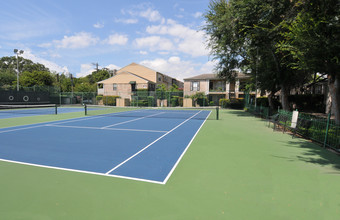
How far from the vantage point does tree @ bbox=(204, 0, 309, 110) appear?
1338 cm

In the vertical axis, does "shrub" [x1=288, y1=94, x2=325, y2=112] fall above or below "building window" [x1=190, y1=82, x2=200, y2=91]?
below

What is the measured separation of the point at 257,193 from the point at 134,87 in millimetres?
47237

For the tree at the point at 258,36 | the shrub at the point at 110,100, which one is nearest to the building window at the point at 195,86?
the shrub at the point at 110,100

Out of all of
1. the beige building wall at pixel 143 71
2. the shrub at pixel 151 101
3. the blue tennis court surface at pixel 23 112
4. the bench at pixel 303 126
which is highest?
the beige building wall at pixel 143 71

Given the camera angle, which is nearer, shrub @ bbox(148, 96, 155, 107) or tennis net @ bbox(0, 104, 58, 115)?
tennis net @ bbox(0, 104, 58, 115)

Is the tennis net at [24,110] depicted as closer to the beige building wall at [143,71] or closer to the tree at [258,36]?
the tree at [258,36]

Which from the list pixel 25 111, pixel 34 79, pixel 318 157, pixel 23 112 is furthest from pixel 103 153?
pixel 34 79

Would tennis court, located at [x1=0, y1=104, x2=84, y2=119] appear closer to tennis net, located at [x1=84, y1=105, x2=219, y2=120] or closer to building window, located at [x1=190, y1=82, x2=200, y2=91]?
tennis net, located at [x1=84, y1=105, x2=219, y2=120]

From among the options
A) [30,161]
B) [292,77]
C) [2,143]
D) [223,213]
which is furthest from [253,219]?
[292,77]

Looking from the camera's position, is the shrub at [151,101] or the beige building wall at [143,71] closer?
the shrub at [151,101]

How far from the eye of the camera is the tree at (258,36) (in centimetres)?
1338

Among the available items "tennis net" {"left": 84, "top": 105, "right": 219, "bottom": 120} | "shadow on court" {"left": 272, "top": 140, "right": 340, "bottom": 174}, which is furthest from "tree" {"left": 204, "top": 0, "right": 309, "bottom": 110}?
"tennis net" {"left": 84, "top": 105, "right": 219, "bottom": 120}

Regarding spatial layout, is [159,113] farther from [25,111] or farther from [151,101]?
[25,111]

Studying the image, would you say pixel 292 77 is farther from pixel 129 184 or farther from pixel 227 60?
pixel 129 184
